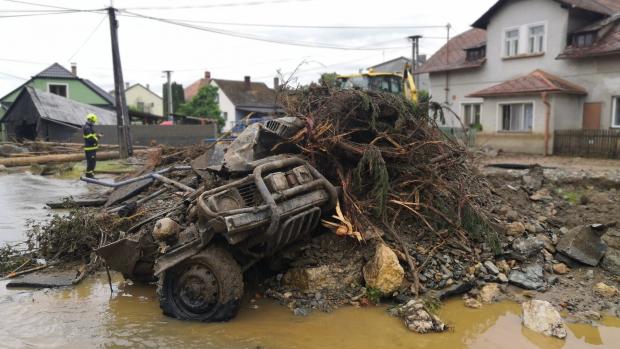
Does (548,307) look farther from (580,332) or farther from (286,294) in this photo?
(286,294)

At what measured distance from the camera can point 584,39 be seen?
20234mm

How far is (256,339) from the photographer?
4.80 meters

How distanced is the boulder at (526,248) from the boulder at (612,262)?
75 cm

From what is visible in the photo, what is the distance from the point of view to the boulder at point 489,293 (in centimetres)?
570

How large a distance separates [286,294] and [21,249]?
14.9 ft

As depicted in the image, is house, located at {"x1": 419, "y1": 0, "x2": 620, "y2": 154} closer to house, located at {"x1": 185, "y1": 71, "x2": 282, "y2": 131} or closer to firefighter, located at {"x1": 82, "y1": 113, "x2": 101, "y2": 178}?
firefighter, located at {"x1": 82, "y1": 113, "x2": 101, "y2": 178}

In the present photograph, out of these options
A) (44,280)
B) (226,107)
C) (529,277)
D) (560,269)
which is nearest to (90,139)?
(44,280)

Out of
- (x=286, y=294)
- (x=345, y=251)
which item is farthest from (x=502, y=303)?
(x=286, y=294)

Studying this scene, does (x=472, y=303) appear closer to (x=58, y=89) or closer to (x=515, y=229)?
(x=515, y=229)

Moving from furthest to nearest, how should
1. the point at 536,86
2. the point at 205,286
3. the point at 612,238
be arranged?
the point at 536,86
the point at 612,238
the point at 205,286

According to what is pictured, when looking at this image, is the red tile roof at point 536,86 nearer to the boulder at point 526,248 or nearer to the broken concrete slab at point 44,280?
the boulder at point 526,248

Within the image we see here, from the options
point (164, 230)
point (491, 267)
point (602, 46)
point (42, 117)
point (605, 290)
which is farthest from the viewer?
point (42, 117)

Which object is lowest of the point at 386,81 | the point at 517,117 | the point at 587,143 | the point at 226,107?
the point at 587,143

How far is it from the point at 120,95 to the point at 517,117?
1643 cm
